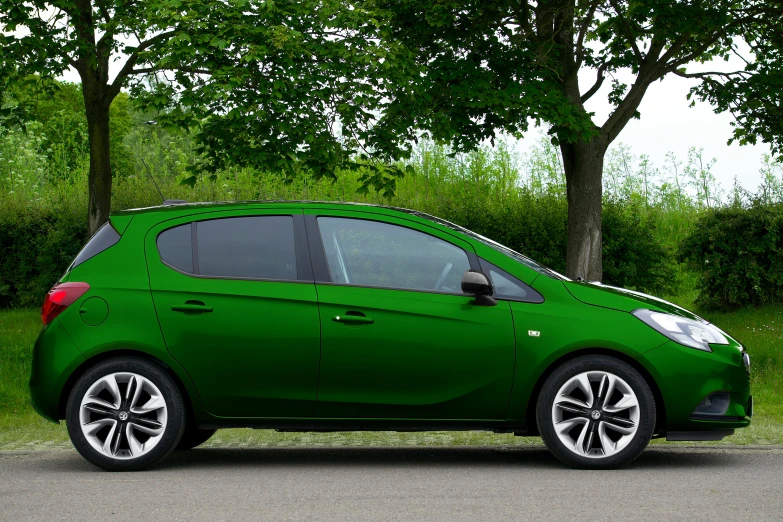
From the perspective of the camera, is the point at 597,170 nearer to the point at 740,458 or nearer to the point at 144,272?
the point at 740,458

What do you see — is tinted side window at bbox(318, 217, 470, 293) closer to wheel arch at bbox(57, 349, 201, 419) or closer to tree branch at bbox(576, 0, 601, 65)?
wheel arch at bbox(57, 349, 201, 419)

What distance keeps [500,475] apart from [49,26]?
12.2 m

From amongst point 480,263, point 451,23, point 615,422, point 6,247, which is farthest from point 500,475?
point 6,247

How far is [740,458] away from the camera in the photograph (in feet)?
24.3

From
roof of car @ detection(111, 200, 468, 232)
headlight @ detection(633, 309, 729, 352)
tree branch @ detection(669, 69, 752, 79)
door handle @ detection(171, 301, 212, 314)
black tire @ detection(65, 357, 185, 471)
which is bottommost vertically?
black tire @ detection(65, 357, 185, 471)

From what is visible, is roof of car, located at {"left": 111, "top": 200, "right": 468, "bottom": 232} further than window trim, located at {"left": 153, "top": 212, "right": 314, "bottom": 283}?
Yes

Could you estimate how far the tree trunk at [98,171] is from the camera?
1690cm

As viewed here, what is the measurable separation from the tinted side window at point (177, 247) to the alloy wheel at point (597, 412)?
8.58ft

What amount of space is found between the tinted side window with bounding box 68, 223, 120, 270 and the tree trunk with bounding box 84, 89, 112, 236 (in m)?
9.81

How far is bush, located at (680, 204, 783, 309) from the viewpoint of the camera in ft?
53.2

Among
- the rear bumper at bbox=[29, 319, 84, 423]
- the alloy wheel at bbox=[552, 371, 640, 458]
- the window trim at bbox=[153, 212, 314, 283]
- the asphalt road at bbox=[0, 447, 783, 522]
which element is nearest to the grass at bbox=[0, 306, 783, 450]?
the asphalt road at bbox=[0, 447, 783, 522]

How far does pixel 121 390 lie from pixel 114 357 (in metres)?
0.23

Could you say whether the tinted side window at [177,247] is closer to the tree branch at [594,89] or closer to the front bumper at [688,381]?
the front bumper at [688,381]

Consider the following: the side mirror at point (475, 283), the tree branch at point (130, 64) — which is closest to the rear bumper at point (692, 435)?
the side mirror at point (475, 283)
